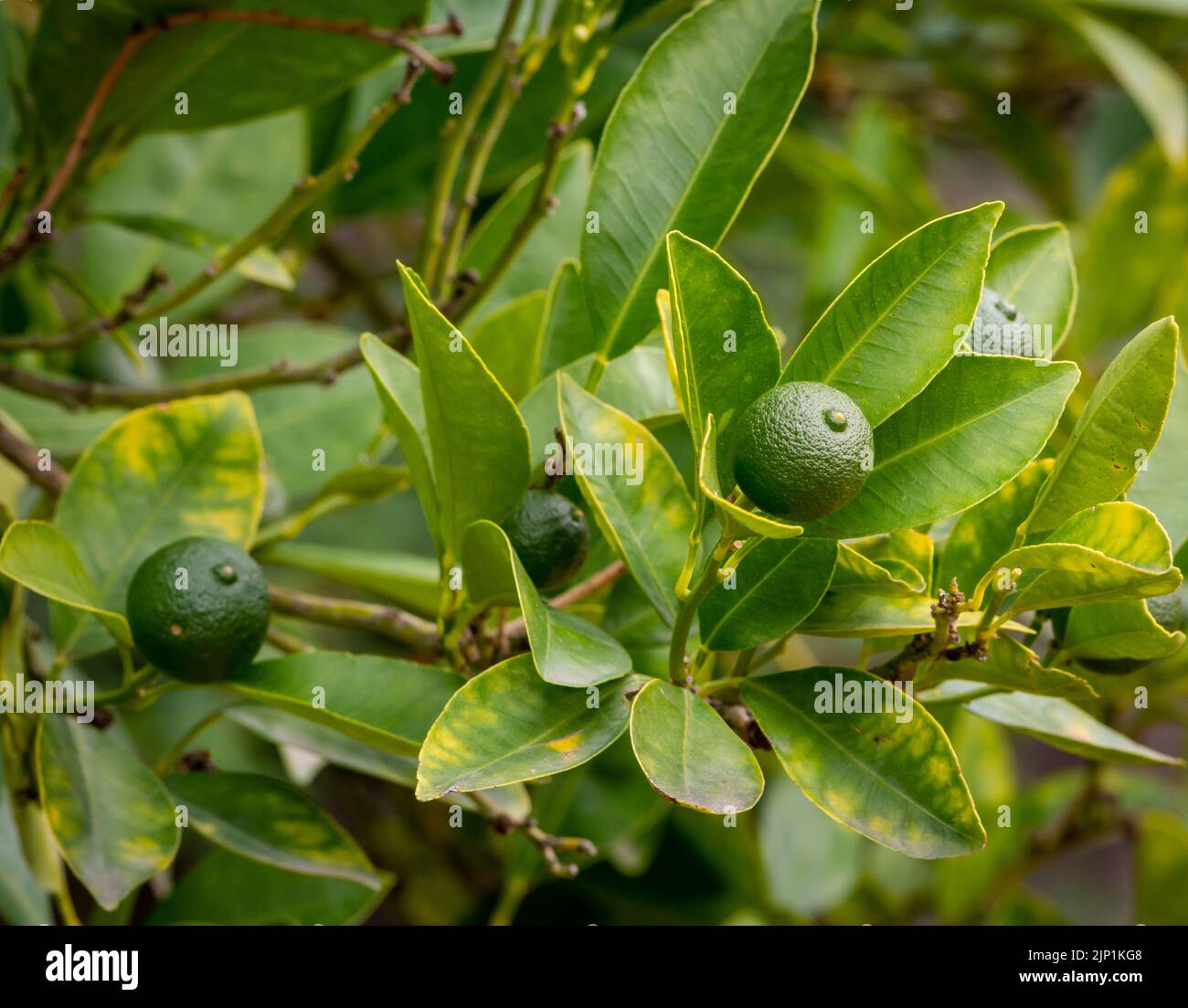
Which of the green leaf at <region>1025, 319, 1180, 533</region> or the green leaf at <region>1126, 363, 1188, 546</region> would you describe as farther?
the green leaf at <region>1126, 363, 1188, 546</region>

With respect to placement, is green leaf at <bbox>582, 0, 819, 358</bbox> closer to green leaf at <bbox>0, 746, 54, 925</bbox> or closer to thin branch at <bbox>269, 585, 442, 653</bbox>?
thin branch at <bbox>269, 585, 442, 653</bbox>

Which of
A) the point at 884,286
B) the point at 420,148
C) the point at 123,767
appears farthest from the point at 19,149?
the point at 884,286

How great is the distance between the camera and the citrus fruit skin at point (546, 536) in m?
0.67

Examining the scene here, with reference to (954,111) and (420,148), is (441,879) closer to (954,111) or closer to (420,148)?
(420,148)

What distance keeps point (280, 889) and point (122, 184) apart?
0.72 m

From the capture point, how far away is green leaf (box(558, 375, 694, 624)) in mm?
645

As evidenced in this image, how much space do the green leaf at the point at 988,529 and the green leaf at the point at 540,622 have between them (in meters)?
0.19

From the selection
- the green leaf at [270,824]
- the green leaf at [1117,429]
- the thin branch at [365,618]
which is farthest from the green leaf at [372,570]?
the green leaf at [1117,429]

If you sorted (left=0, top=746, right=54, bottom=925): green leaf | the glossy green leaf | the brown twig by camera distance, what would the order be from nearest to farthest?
the glossy green leaf → the brown twig → (left=0, top=746, right=54, bottom=925): green leaf

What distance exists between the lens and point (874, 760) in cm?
61

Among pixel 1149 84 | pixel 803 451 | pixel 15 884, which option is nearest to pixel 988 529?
pixel 803 451

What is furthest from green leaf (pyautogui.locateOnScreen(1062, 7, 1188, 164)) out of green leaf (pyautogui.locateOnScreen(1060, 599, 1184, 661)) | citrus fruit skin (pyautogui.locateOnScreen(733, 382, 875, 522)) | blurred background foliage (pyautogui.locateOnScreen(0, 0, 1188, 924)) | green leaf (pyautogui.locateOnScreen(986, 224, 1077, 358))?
citrus fruit skin (pyautogui.locateOnScreen(733, 382, 875, 522))

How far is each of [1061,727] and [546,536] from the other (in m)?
0.32

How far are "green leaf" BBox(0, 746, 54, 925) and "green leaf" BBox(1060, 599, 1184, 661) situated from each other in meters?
0.78
